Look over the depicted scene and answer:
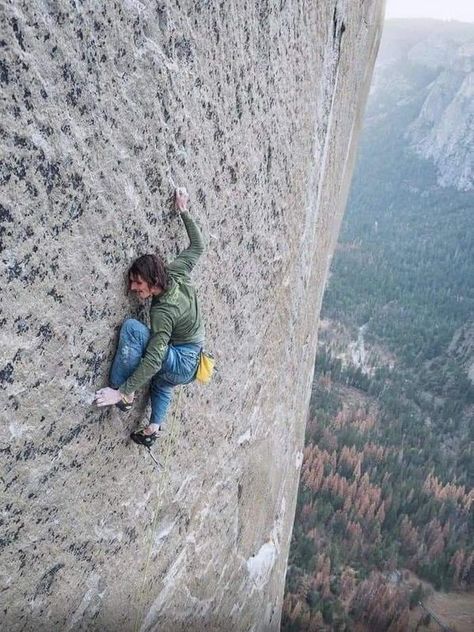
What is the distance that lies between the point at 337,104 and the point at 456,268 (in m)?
48.3

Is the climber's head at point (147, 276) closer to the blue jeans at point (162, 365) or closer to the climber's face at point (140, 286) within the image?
the climber's face at point (140, 286)

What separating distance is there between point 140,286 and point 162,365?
483mm

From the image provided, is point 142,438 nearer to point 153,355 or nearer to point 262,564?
point 153,355

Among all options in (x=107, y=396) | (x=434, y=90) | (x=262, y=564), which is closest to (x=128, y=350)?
(x=107, y=396)

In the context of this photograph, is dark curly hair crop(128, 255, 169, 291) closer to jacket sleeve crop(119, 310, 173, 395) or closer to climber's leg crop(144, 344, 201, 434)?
jacket sleeve crop(119, 310, 173, 395)

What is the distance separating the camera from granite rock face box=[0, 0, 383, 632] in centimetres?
238

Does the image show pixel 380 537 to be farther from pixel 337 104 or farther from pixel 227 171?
pixel 227 171

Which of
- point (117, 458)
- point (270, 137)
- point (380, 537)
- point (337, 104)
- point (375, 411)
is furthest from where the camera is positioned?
point (375, 411)

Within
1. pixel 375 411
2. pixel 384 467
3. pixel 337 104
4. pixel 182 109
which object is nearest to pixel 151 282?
pixel 182 109

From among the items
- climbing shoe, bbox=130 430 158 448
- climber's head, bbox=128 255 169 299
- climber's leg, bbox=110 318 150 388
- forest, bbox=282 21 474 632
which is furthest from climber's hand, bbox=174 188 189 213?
forest, bbox=282 21 474 632

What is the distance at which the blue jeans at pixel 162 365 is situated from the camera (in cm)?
297

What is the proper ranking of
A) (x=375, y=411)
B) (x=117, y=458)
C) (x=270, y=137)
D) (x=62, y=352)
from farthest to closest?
(x=375, y=411) < (x=270, y=137) < (x=117, y=458) < (x=62, y=352)

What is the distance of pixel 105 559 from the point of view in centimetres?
348

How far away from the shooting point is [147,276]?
9.53 ft
